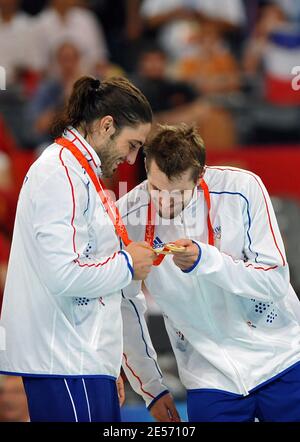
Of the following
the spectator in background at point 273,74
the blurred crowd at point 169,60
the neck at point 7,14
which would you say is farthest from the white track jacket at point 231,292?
the neck at point 7,14

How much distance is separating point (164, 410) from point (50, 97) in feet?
17.1

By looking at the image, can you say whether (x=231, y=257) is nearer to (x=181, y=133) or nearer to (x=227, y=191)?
(x=227, y=191)

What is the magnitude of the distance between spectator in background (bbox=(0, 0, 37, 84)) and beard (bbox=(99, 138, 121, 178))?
19.1ft

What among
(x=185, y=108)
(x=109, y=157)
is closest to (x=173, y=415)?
(x=109, y=157)

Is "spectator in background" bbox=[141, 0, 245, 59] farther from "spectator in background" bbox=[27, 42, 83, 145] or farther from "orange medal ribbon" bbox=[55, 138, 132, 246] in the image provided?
"orange medal ribbon" bbox=[55, 138, 132, 246]

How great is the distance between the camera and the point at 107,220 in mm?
3555

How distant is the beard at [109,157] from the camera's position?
359 cm

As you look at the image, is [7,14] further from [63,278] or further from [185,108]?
[63,278]

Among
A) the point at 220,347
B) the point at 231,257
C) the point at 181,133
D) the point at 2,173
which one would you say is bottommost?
the point at 2,173

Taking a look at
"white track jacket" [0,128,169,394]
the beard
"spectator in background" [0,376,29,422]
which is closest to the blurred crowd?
"spectator in background" [0,376,29,422]

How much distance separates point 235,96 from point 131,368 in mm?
5286

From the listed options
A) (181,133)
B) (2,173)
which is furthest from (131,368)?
(2,173)

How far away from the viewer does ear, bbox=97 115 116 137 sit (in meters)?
3.56

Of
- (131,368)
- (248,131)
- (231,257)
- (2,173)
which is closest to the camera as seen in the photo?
(231,257)
